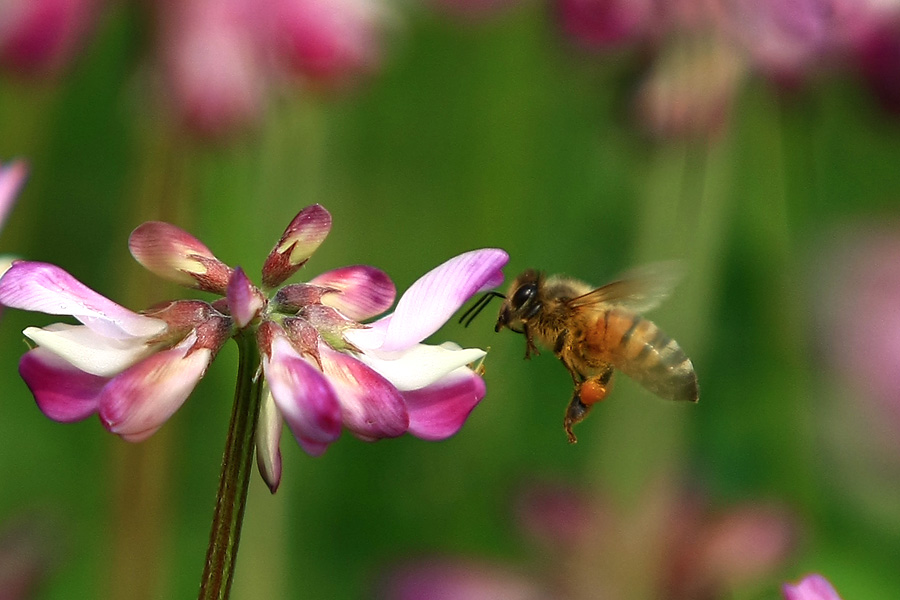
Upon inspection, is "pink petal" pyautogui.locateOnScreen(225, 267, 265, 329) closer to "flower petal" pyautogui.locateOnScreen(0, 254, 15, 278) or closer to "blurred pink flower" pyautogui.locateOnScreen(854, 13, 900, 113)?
"flower petal" pyautogui.locateOnScreen(0, 254, 15, 278)

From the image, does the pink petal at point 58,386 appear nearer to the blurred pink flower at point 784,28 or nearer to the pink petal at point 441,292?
the pink petal at point 441,292

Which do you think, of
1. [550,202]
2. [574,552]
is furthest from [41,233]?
[574,552]

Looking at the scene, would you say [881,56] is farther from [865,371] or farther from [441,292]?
[441,292]

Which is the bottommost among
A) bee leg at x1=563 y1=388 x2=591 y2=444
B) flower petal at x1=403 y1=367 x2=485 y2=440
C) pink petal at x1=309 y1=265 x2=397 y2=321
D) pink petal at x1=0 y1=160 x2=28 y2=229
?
bee leg at x1=563 y1=388 x2=591 y2=444

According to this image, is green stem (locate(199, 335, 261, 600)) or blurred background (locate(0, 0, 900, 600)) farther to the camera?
blurred background (locate(0, 0, 900, 600))

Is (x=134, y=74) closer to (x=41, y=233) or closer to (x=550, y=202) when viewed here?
(x=41, y=233)

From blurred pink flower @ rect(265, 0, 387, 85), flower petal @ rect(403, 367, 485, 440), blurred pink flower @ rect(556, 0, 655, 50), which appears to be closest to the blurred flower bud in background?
blurred pink flower @ rect(556, 0, 655, 50)
